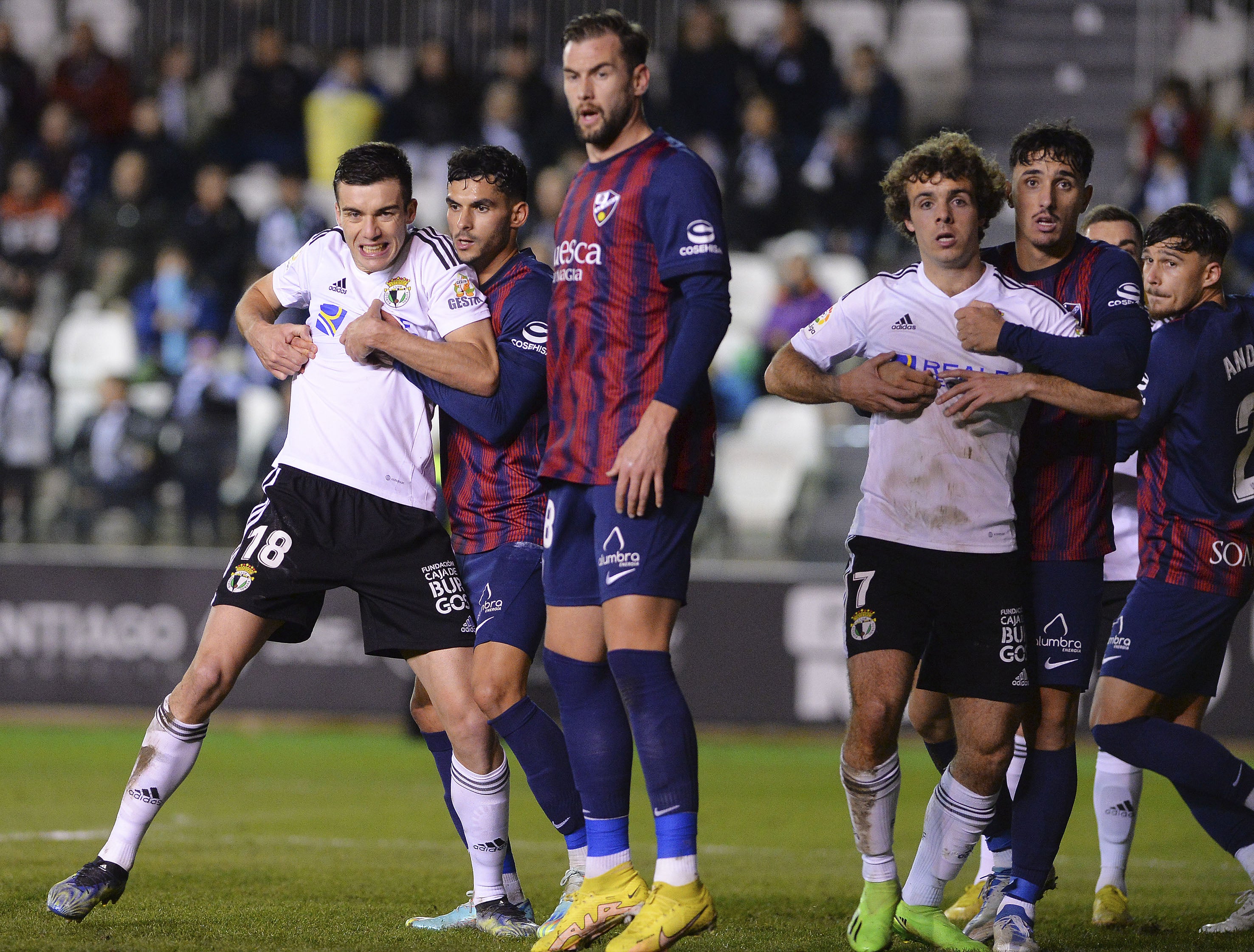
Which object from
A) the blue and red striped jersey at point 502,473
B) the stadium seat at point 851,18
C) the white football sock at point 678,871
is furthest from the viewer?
the stadium seat at point 851,18

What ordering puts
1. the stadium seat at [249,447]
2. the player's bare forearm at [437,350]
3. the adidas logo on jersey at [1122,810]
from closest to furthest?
1. the player's bare forearm at [437,350]
2. the adidas logo on jersey at [1122,810]
3. the stadium seat at [249,447]

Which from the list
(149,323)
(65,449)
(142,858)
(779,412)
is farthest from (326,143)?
(142,858)

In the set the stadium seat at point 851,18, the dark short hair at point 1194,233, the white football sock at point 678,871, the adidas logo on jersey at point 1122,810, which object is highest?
the stadium seat at point 851,18

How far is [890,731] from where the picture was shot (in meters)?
4.88

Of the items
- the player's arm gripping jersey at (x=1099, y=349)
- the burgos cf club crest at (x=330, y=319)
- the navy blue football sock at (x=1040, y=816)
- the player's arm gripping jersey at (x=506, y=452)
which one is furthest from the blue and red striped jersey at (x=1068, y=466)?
→ the burgos cf club crest at (x=330, y=319)

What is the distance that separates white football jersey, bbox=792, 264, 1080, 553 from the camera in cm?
494

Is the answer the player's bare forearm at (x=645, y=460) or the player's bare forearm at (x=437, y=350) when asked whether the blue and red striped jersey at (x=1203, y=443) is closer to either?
the player's bare forearm at (x=645, y=460)

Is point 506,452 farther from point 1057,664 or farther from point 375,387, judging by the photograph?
point 1057,664

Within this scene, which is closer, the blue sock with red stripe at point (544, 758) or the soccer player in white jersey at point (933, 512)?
the soccer player in white jersey at point (933, 512)

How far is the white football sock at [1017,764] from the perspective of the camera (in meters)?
5.77

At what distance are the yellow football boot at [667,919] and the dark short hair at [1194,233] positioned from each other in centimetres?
299

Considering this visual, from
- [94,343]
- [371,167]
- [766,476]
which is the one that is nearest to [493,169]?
[371,167]

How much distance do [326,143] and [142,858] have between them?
11577 mm

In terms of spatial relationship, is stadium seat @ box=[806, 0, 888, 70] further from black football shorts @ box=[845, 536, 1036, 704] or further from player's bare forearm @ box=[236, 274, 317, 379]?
black football shorts @ box=[845, 536, 1036, 704]
